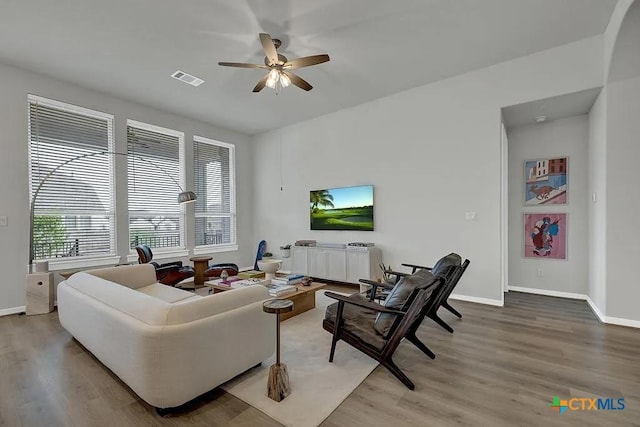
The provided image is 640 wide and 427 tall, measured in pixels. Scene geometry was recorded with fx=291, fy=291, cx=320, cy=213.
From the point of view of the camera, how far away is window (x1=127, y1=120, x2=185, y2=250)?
524cm

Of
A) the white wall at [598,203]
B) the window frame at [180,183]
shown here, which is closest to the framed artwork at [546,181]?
the white wall at [598,203]

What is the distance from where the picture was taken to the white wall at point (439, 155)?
12.7 ft

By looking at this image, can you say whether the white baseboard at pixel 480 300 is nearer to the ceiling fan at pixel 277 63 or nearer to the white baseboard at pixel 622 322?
the white baseboard at pixel 622 322

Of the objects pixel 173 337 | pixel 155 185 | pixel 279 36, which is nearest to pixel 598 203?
pixel 279 36

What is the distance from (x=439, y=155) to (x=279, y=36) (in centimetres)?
289

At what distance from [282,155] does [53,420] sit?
5618 mm

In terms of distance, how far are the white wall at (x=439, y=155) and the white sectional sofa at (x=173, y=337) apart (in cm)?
326

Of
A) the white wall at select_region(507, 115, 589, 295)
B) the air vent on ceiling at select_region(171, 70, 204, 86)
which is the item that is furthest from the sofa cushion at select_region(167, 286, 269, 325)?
the white wall at select_region(507, 115, 589, 295)

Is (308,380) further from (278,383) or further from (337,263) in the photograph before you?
(337,263)

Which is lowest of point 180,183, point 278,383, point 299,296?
point 278,383

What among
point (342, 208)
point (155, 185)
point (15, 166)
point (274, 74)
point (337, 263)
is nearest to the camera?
point (274, 74)

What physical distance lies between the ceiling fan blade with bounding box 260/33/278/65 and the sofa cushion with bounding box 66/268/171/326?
95.7 inches

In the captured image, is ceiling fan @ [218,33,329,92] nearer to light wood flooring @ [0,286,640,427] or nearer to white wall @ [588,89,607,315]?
light wood flooring @ [0,286,640,427]

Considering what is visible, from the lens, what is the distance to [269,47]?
285 centimetres
